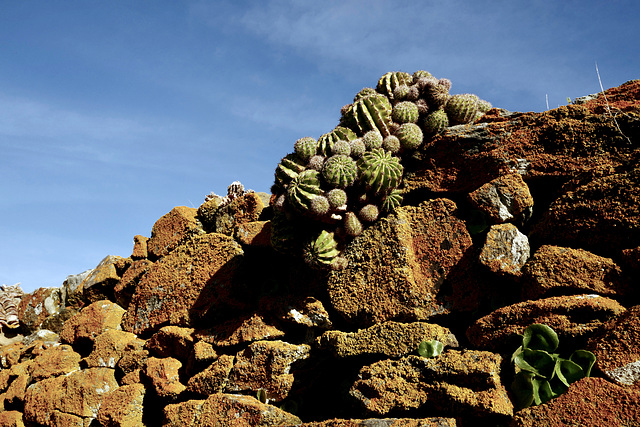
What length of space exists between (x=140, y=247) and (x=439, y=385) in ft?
11.5

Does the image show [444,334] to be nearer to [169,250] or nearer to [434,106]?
[434,106]

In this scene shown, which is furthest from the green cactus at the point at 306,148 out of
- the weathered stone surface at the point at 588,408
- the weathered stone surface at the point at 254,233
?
the weathered stone surface at the point at 588,408

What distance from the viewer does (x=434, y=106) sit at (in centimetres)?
337

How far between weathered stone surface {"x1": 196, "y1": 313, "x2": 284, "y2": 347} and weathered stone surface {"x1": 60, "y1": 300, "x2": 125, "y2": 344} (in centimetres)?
147

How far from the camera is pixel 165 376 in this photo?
12.0ft

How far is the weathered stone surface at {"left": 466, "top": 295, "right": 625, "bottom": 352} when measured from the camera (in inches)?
88.0

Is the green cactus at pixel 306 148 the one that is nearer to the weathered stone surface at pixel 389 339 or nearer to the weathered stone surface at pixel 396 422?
the weathered stone surface at pixel 389 339

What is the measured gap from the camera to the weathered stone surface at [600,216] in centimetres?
237

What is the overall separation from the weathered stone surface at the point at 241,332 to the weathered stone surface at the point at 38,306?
3141mm

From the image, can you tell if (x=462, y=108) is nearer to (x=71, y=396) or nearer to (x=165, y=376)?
(x=165, y=376)

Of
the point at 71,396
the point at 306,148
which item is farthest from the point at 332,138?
the point at 71,396

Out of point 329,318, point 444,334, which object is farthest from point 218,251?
point 444,334

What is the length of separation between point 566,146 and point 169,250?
11.4ft

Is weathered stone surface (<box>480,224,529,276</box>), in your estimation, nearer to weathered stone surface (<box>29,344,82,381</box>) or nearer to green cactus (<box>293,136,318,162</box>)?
green cactus (<box>293,136,318,162</box>)
